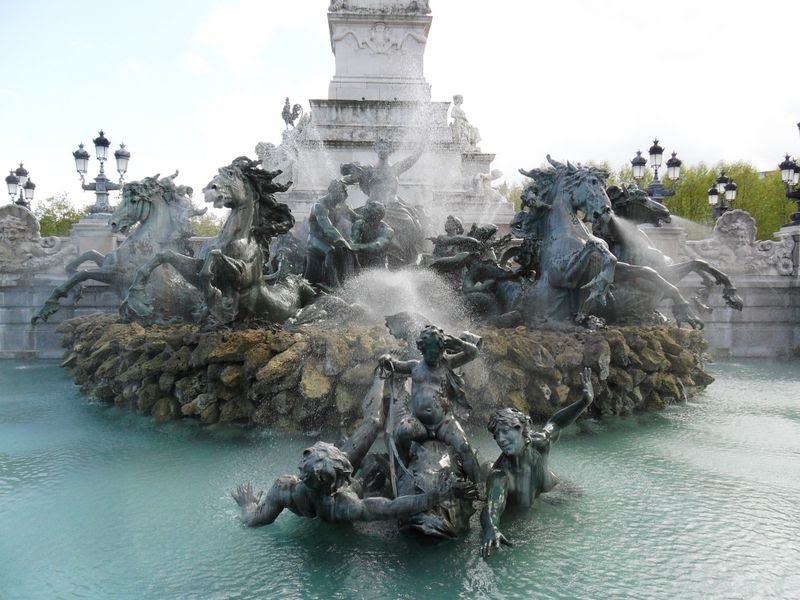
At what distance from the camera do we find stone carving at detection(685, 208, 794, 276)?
1398cm

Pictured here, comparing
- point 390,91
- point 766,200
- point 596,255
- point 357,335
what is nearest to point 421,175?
point 390,91

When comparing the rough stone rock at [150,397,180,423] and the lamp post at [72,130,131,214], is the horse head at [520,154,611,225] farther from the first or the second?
the lamp post at [72,130,131,214]

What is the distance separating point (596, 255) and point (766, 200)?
114 ft

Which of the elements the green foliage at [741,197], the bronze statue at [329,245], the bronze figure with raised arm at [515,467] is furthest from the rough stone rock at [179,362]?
the green foliage at [741,197]

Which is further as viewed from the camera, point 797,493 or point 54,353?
point 54,353

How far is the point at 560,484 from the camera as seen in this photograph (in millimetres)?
4281

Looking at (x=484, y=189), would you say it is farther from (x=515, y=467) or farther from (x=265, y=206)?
(x=515, y=467)

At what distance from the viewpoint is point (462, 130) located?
15953 mm

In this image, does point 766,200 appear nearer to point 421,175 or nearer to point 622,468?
point 421,175

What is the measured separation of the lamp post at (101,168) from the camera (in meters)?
15.6

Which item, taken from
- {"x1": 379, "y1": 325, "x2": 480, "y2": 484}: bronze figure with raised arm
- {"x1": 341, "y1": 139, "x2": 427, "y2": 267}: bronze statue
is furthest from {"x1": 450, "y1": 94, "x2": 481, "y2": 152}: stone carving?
{"x1": 379, "y1": 325, "x2": 480, "y2": 484}: bronze figure with raised arm

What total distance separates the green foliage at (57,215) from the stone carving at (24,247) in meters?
31.3

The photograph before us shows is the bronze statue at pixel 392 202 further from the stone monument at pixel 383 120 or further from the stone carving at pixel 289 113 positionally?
the stone carving at pixel 289 113

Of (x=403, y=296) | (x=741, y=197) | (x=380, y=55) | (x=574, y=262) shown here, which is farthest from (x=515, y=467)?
(x=741, y=197)
